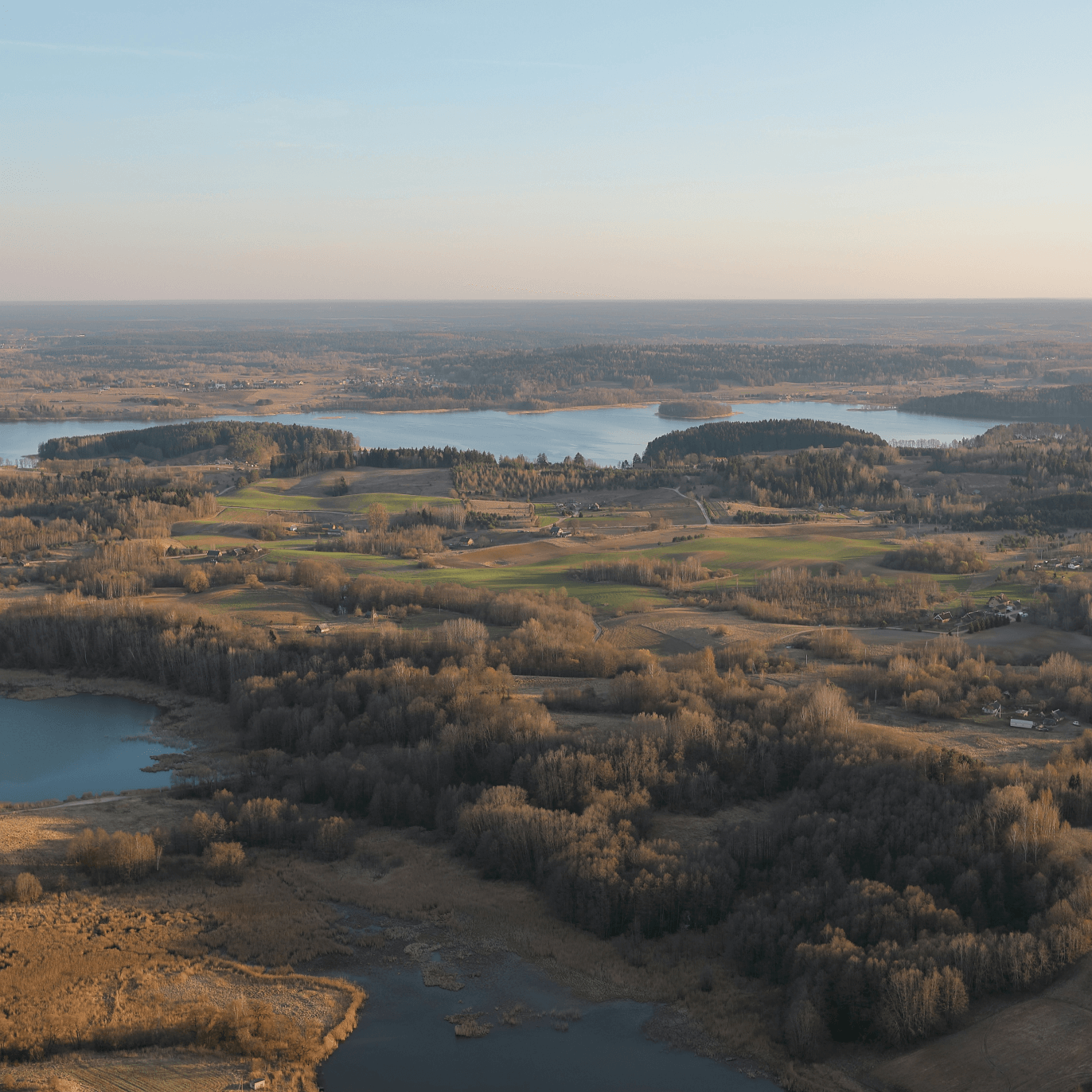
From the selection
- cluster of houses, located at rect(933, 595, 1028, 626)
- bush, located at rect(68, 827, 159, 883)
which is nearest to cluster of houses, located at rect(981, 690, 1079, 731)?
cluster of houses, located at rect(933, 595, 1028, 626)

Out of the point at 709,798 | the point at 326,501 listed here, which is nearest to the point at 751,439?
the point at 326,501

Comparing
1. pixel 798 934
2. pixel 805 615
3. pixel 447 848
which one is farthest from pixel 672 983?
pixel 805 615

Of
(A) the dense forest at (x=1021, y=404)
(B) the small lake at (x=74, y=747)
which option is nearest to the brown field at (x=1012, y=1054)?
(B) the small lake at (x=74, y=747)

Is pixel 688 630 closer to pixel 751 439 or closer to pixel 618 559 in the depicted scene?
pixel 618 559

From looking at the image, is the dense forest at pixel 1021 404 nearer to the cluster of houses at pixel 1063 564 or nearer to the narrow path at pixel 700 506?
the narrow path at pixel 700 506

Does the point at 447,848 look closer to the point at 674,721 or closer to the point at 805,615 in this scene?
the point at 674,721
